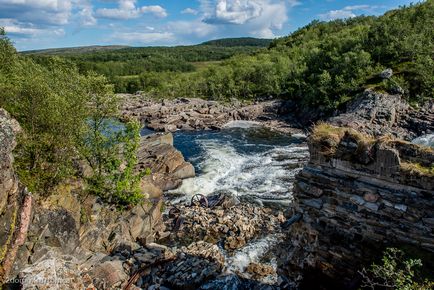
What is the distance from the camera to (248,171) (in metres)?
34.7

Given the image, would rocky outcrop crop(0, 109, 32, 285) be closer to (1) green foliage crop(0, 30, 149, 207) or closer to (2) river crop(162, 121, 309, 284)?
(1) green foliage crop(0, 30, 149, 207)

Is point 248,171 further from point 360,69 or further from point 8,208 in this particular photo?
point 360,69

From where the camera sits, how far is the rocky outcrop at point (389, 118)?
3897 cm

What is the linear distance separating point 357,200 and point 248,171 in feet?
79.5

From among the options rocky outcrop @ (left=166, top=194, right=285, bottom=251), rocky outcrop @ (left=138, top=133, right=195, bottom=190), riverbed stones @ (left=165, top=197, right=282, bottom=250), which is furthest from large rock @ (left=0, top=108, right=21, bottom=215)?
rocky outcrop @ (left=138, top=133, right=195, bottom=190)

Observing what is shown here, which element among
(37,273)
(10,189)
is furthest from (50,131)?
(37,273)

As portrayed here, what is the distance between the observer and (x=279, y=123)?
57.7 metres

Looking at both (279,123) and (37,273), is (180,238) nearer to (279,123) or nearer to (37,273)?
(37,273)

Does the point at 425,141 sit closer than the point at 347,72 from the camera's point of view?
Yes

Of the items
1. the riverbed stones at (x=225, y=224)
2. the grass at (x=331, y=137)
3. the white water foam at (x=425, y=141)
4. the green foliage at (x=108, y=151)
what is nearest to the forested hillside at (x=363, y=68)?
the white water foam at (x=425, y=141)

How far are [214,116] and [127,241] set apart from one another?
4410 cm

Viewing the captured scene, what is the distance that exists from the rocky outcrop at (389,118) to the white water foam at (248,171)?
6.98m

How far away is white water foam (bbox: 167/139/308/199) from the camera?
30062 mm

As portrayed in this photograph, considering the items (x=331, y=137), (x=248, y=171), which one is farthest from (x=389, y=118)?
(x=331, y=137)
